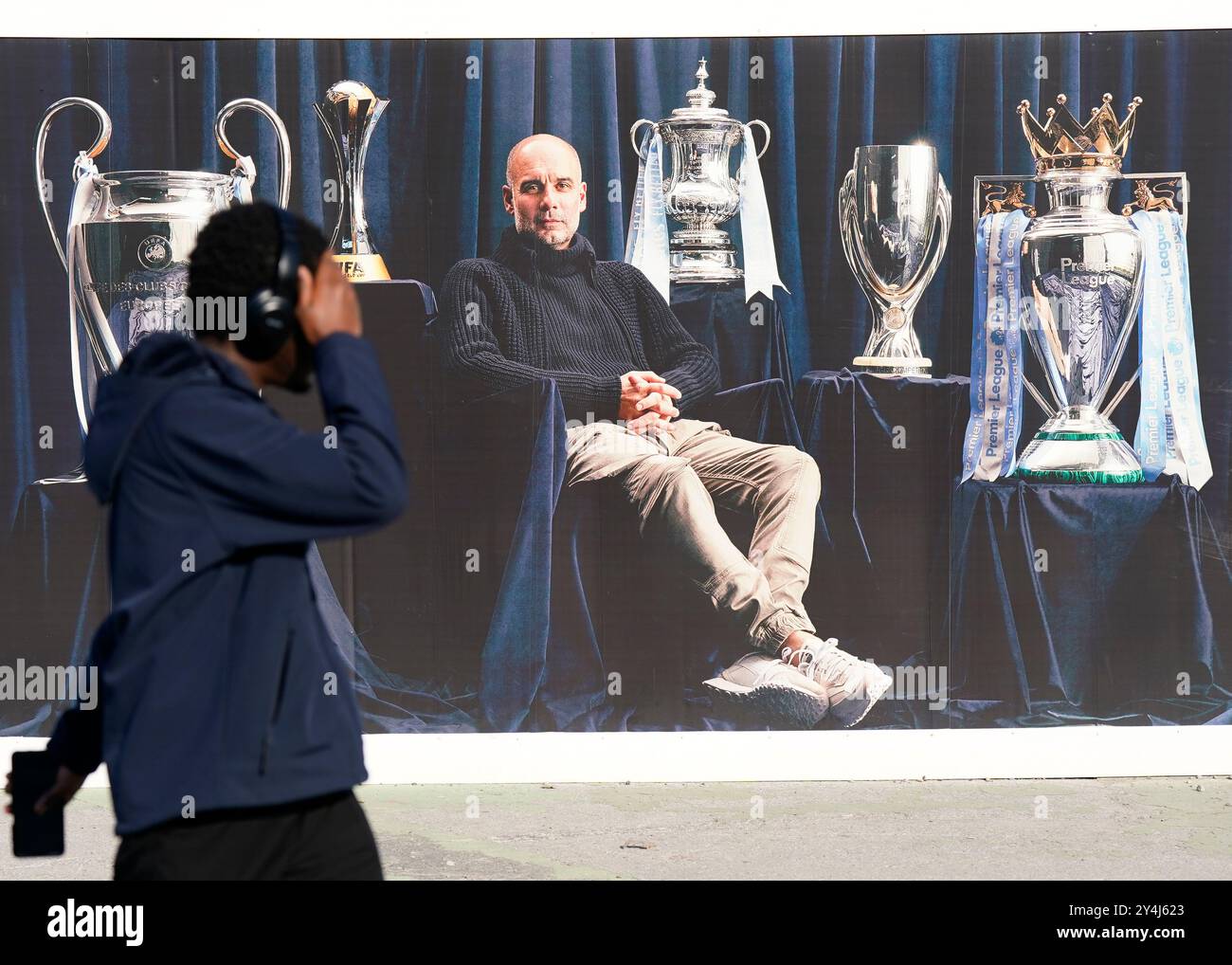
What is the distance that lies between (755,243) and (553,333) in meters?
1.17

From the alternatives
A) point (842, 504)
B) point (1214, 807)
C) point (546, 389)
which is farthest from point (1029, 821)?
point (546, 389)

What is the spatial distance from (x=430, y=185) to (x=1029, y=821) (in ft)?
14.4

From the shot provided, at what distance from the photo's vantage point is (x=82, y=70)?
23.0 ft

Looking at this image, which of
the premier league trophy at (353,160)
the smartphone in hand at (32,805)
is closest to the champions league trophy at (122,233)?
the premier league trophy at (353,160)

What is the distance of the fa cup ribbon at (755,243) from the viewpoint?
7.14 meters

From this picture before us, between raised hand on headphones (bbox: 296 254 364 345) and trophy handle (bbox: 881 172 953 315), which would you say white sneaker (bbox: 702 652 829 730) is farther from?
raised hand on headphones (bbox: 296 254 364 345)

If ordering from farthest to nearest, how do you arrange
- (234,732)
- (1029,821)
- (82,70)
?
1. (82,70)
2. (1029,821)
3. (234,732)

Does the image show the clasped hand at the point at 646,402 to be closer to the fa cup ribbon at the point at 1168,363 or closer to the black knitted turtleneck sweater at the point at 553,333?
the black knitted turtleneck sweater at the point at 553,333

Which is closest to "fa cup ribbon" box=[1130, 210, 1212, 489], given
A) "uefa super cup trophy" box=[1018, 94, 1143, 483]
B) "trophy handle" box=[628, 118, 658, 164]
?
"uefa super cup trophy" box=[1018, 94, 1143, 483]

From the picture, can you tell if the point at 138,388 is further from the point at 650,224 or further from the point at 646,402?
the point at 650,224

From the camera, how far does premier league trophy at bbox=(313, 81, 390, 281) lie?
707 centimetres

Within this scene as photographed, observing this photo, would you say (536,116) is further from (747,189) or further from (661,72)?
(747,189)

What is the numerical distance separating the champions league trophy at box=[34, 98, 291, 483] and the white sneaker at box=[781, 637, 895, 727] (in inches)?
144

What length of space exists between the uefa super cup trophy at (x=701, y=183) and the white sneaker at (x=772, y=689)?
6.72 feet
